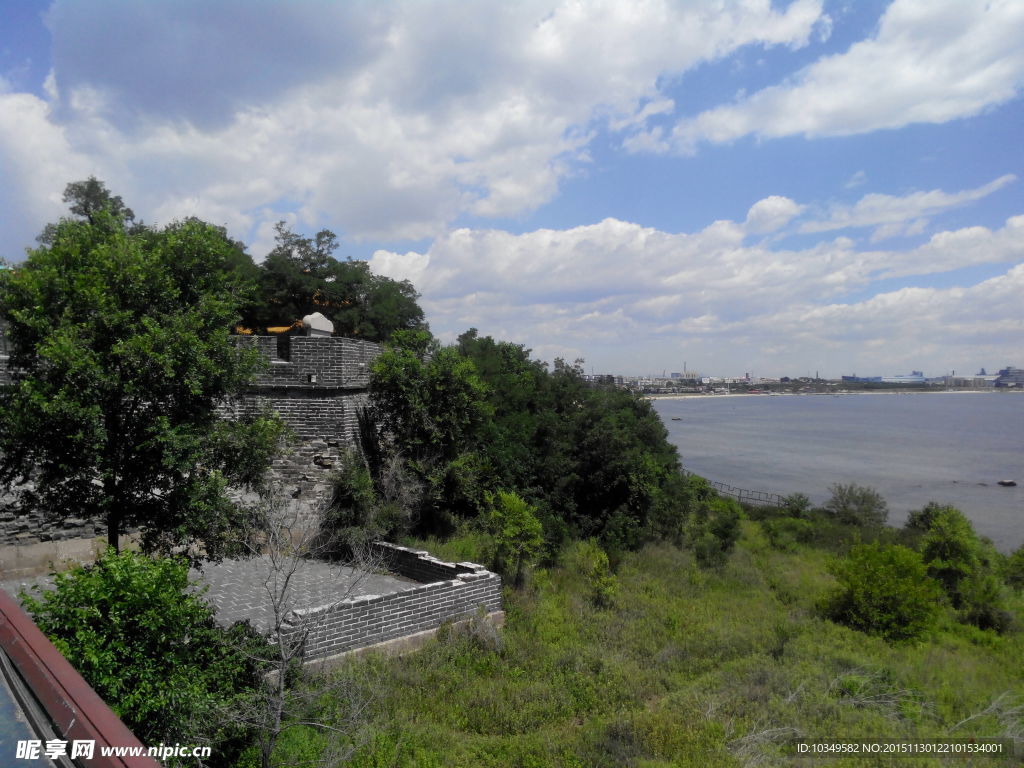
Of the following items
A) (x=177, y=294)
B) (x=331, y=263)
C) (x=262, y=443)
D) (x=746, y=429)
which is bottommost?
(x=746, y=429)

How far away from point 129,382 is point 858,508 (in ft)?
96.0

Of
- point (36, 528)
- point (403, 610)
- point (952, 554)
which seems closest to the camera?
point (403, 610)

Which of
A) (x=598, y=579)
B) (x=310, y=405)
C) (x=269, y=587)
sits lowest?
(x=598, y=579)

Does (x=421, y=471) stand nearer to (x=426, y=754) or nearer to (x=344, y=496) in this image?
(x=344, y=496)

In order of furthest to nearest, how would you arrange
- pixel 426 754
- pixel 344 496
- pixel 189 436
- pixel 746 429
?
pixel 746 429
pixel 344 496
pixel 189 436
pixel 426 754

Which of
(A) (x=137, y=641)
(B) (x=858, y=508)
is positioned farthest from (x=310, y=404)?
(B) (x=858, y=508)

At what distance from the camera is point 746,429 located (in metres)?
85.8

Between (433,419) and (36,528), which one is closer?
(36,528)

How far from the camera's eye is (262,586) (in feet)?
33.1

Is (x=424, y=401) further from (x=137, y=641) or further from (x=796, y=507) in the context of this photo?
(x=796, y=507)

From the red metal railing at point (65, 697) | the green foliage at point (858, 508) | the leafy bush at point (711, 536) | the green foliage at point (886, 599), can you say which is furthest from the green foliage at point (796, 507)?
the red metal railing at point (65, 697)

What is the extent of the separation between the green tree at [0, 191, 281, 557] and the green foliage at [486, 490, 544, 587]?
5.01m

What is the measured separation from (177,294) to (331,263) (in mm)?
14677

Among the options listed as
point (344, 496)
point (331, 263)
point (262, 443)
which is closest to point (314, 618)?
point (262, 443)
